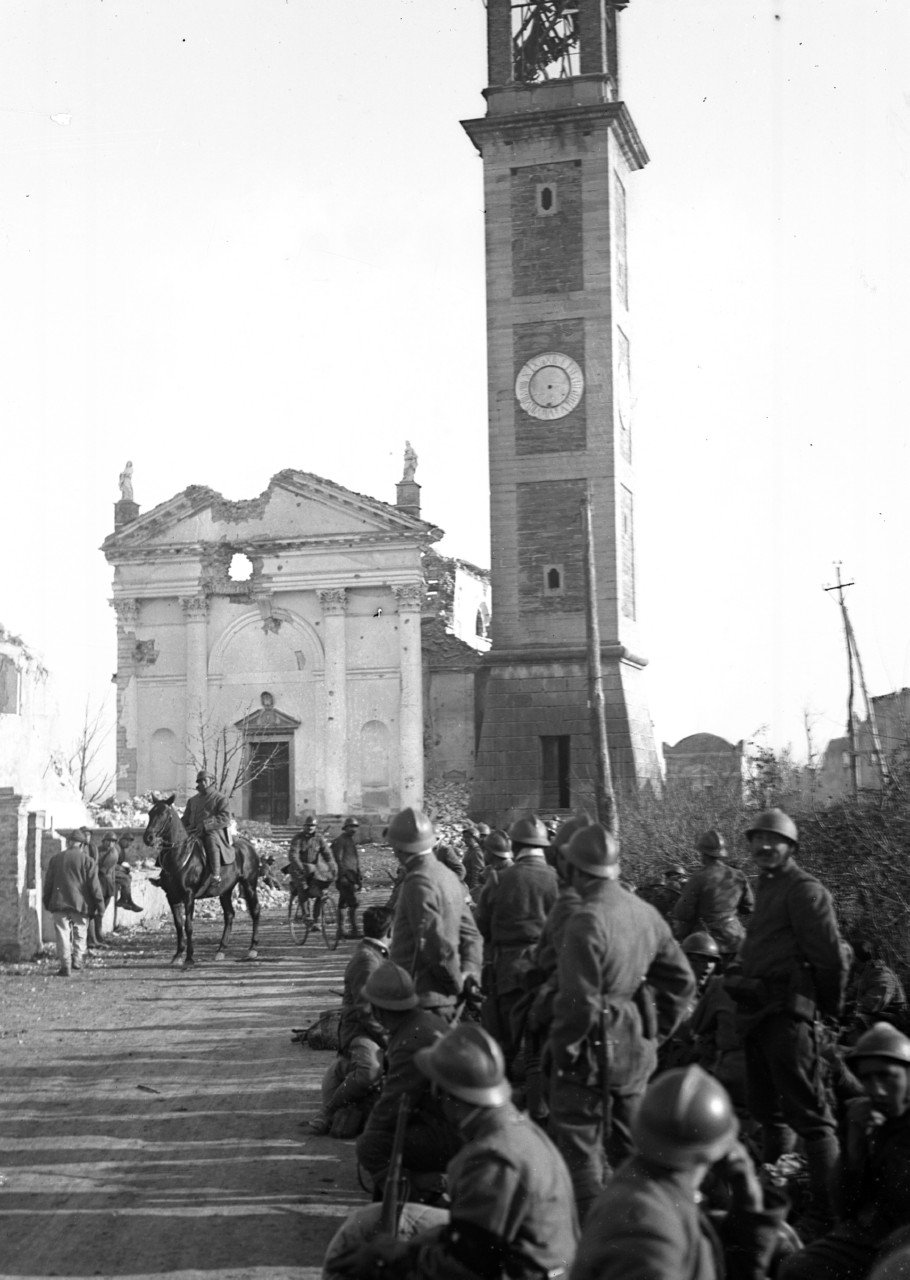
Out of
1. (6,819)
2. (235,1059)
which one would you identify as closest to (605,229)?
(6,819)

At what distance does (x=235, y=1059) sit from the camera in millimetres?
11547

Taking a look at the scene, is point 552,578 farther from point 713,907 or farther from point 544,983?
point 544,983

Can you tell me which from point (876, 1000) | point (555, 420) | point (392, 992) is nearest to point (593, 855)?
point (392, 992)

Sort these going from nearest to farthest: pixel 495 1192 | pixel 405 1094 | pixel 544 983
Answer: pixel 495 1192, pixel 405 1094, pixel 544 983

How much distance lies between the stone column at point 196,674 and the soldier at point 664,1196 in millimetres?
45075

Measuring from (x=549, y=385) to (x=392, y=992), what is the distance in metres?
31.8

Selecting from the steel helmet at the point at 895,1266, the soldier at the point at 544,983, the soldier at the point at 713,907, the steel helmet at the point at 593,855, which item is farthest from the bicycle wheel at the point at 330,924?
the steel helmet at the point at 895,1266

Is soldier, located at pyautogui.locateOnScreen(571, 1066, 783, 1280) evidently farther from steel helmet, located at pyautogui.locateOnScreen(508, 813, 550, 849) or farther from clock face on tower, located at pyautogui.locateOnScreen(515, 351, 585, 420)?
clock face on tower, located at pyautogui.locateOnScreen(515, 351, 585, 420)

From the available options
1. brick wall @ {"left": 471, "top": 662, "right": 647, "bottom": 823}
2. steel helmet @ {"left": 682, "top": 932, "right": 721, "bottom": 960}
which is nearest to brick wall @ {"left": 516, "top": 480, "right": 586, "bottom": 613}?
brick wall @ {"left": 471, "top": 662, "right": 647, "bottom": 823}

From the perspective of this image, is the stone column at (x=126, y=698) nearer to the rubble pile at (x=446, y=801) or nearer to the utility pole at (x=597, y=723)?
the rubble pile at (x=446, y=801)

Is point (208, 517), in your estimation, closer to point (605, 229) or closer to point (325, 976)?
point (605, 229)

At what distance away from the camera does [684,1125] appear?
3.46 m

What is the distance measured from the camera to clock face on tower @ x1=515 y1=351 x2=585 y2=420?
1452 inches

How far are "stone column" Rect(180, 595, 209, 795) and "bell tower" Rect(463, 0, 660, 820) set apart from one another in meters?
14.9
